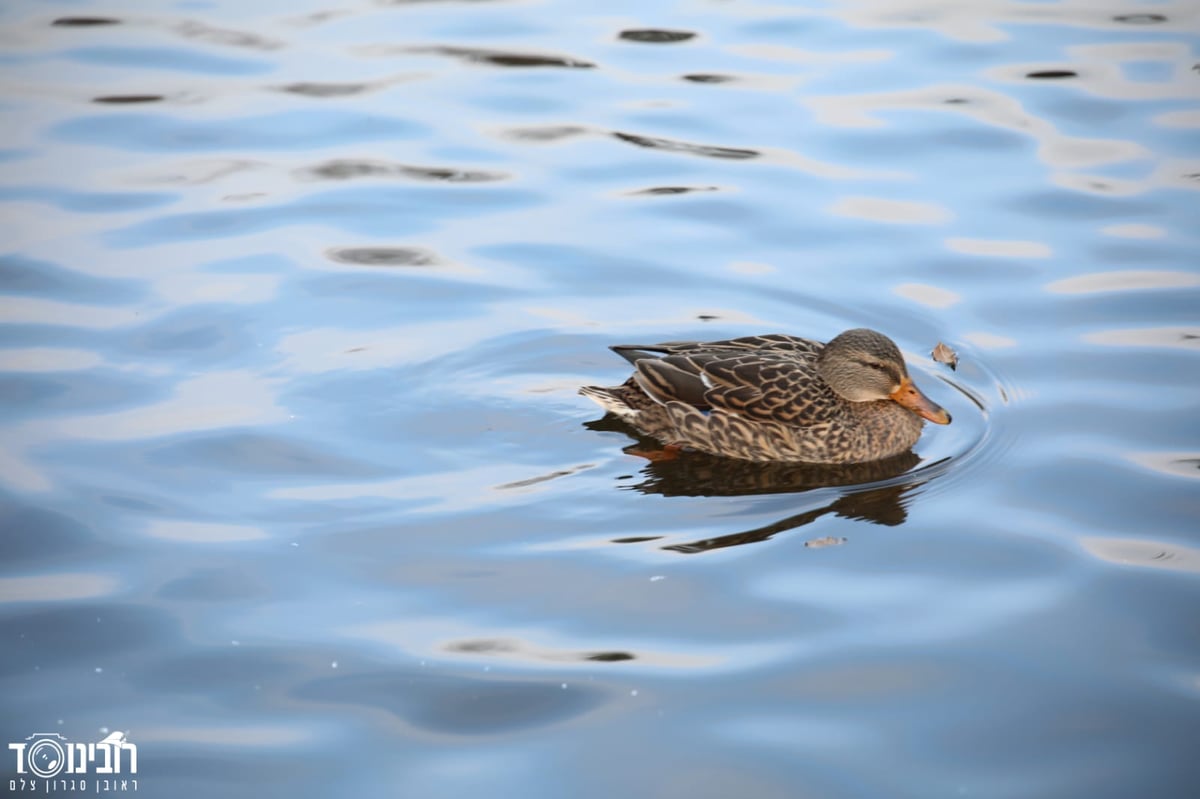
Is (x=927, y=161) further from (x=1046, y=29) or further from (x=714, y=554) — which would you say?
(x=714, y=554)

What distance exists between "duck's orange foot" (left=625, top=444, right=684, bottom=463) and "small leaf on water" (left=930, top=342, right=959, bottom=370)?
187cm

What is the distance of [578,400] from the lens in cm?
892

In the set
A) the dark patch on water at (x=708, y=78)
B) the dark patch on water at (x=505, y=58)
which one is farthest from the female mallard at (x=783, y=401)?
the dark patch on water at (x=505, y=58)

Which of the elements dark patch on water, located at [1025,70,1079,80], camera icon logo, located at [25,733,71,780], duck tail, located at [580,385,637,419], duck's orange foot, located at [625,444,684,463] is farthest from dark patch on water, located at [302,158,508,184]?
camera icon logo, located at [25,733,71,780]

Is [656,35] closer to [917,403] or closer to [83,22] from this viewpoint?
[83,22]

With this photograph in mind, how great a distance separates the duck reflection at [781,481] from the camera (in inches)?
298

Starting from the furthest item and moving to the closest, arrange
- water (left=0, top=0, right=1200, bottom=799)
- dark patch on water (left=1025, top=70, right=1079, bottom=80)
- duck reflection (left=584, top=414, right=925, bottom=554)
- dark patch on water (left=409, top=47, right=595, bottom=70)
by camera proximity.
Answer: dark patch on water (left=409, top=47, right=595, bottom=70), dark patch on water (left=1025, top=70, right=1079, bottom=80), duck reflection (left=584, top=414, right=925, bottom=554), water (left=0, top=0, right=1200, bottom=799)

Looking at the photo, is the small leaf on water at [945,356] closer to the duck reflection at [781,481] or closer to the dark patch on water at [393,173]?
the duck reflection at [781,481]

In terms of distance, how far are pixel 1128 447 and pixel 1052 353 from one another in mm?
1262

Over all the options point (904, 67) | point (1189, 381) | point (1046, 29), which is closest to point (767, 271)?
point (1189, 381)

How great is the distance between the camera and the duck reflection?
757 centimetres

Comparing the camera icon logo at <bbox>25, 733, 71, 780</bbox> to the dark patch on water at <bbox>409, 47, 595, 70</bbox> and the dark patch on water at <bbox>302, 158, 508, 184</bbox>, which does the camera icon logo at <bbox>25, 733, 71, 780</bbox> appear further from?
the dark patch on water at <bbox>409, 47, 595, 70</bbox>

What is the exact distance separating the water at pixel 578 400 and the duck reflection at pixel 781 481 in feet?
0.12

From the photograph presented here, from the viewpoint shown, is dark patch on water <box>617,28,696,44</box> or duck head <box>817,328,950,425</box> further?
dark patch on water <box>617,28,696,44</box>
